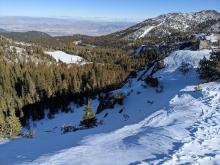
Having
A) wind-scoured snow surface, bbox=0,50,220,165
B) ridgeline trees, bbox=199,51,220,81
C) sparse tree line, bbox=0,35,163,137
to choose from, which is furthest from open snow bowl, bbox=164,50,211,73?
wind-scoured snow surface, bbox=0,50,220,165

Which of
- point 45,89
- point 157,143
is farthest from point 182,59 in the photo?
point 45,89

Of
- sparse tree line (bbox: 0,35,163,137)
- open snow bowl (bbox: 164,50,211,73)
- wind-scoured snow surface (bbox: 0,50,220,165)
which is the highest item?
open snow bowl (bbox: 164,50,211,73)

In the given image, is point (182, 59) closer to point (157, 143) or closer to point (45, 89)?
point (157, 143)

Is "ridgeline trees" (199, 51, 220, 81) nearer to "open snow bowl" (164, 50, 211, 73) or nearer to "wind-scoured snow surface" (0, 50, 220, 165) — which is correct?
"wind-scoured snow surface" (0, 50, 220, 165)

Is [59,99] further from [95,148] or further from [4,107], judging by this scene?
[95,148]

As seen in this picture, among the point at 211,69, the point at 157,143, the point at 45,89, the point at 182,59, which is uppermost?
the point at 211,69

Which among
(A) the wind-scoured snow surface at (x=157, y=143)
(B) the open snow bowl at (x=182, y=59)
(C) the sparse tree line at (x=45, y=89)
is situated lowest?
(C) the sparse tree line at (x=45, y=89)

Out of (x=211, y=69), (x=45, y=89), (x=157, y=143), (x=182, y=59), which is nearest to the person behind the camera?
(x=157, y=143)

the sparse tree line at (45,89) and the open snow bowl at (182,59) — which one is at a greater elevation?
the open snow bowl at (182,59)

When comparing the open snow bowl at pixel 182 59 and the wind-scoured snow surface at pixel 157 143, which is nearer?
the wind-scoured snow surface at pixel 157 143

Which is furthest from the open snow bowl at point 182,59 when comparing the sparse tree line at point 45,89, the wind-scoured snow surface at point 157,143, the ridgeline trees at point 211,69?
the wind-scoured snow surface at point 157,143

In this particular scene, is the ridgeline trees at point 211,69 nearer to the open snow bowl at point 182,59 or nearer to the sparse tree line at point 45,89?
the open snow bowl at point 182,59

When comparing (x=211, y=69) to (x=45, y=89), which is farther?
(x=45, y=89)
